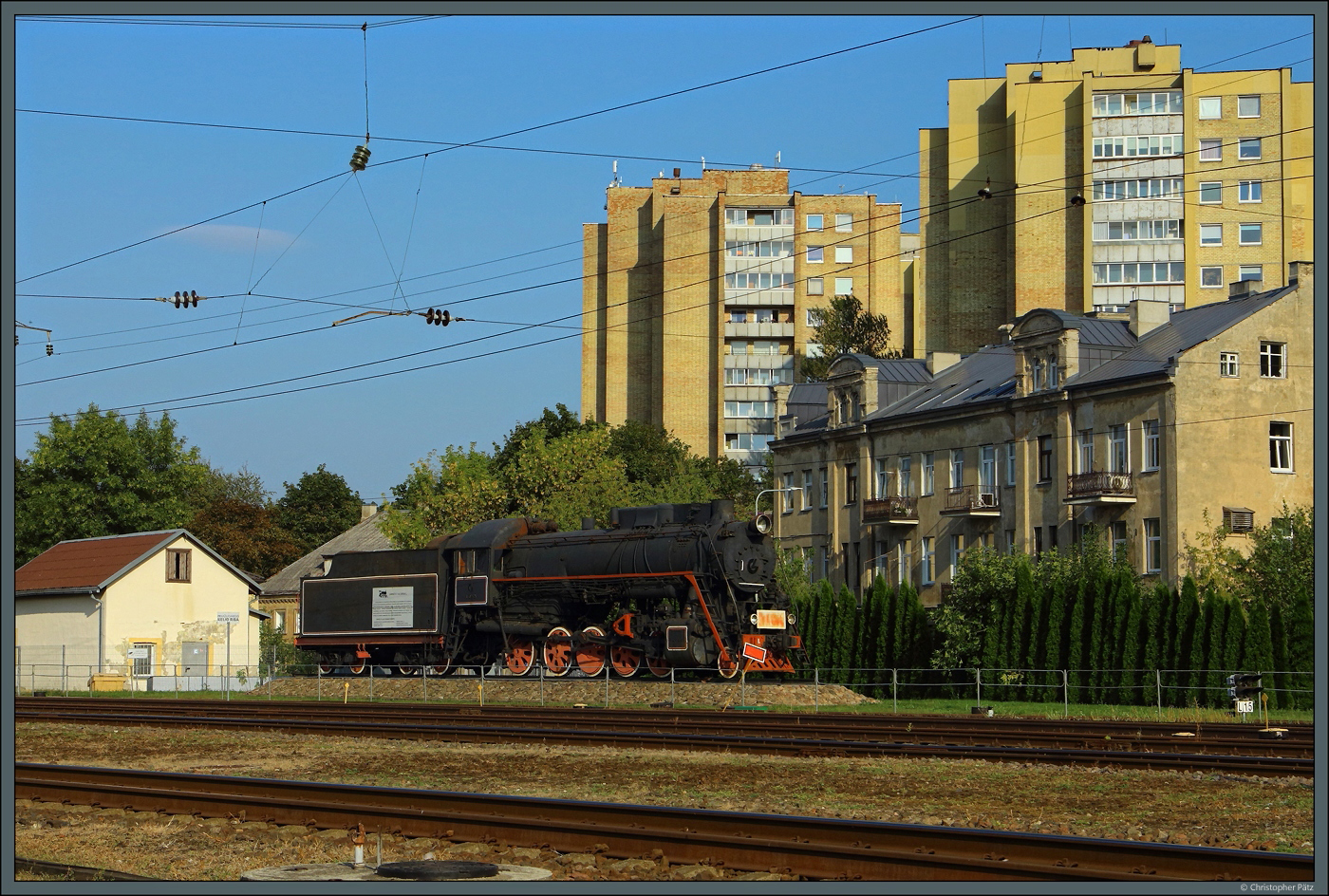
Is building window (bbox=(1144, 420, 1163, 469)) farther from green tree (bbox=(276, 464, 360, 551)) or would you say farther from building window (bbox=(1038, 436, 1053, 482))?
green tree (bbox=(276, 464, 360, 551))

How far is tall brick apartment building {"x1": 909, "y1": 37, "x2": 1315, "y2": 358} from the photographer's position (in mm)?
86562

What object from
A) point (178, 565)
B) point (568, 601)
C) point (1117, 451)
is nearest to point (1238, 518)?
point (1117, 451)

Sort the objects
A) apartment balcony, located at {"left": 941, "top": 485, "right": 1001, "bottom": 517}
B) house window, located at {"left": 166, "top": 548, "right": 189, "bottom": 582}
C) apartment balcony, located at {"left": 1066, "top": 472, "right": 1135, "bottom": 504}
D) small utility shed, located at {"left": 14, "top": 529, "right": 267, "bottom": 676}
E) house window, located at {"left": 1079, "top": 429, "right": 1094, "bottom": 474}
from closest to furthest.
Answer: apartment balcony, located at {"left": 1066, "top": 472, "right": 1135, "bottom": 504}, house window, located at {"left": 1079, "top": 429, "right": 1094, "bottom": 474}, apartment balcony, located at {"left": 941, "top": 485, "right": 1001, "bottom": 517}, small utility shed, located at {"left": 14, "top": 529, "right": 267, "bottom": 676}, house window, located at {"left": 166, "top": 548, "right": 189, "bottom": 582}

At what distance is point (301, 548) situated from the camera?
107875 mm

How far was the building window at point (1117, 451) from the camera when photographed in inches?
1927

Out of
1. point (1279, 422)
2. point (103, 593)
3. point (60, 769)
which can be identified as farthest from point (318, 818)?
point (103, 593)

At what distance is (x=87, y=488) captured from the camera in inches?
3211

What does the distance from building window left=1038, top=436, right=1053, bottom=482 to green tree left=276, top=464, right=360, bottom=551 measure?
226 feet

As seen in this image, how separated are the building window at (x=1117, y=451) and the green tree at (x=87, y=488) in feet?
178

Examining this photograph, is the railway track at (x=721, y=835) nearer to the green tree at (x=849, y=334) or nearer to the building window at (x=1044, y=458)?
the building window at (x=1044, y=458)

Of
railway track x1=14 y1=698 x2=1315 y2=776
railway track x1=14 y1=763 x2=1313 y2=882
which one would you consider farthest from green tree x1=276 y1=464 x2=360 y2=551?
railway track x1=14 y1=763 x2=1313 y2=882

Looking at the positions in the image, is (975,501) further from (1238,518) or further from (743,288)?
(743,288)

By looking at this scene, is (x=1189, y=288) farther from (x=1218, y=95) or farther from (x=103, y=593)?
(x=103, y=593)

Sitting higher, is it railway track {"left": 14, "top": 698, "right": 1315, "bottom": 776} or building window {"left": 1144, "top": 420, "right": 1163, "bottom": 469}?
building window {"left": 1144, "top": 420, "right": 1163, "bottom": 469}
